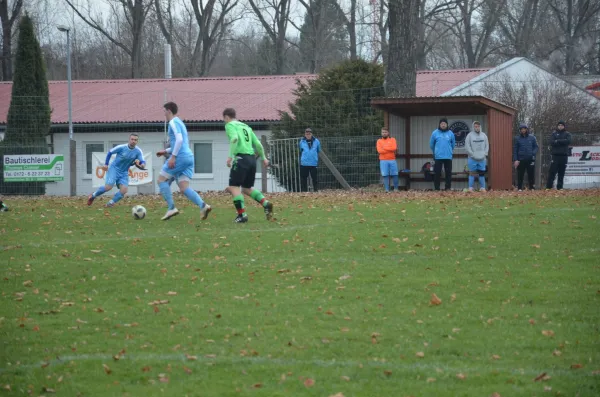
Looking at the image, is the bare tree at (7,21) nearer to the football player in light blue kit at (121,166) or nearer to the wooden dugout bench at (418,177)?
the wooden dugout bench at (418,177)

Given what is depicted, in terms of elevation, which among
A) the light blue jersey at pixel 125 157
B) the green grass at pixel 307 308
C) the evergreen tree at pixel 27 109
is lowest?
the green grass at pixel 307 308

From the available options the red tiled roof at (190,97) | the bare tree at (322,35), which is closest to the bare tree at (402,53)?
the red tiled roof at (190,97)

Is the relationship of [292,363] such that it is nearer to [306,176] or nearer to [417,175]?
[306,176]

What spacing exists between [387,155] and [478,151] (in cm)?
232

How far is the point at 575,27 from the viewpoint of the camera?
51438mm

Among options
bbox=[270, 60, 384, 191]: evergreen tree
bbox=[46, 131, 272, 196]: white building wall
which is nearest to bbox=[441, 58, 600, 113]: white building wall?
bbox=[270, 60, 384, 191]: evergreen tree

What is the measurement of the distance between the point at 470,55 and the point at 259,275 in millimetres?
44154

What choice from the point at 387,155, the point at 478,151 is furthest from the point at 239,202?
the point at 478,151

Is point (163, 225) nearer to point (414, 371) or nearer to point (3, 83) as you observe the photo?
point (414, 371)

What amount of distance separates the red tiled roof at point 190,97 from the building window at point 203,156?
1.18 metres

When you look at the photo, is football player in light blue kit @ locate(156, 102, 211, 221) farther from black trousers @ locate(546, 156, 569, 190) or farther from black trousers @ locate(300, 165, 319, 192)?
black trousers @ locate(546, 156, 569, 190)

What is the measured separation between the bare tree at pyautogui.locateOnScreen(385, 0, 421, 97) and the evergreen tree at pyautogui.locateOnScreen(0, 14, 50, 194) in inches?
456

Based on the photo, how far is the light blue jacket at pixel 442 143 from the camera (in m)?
21.5

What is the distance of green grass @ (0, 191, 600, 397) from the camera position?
19.0ft
